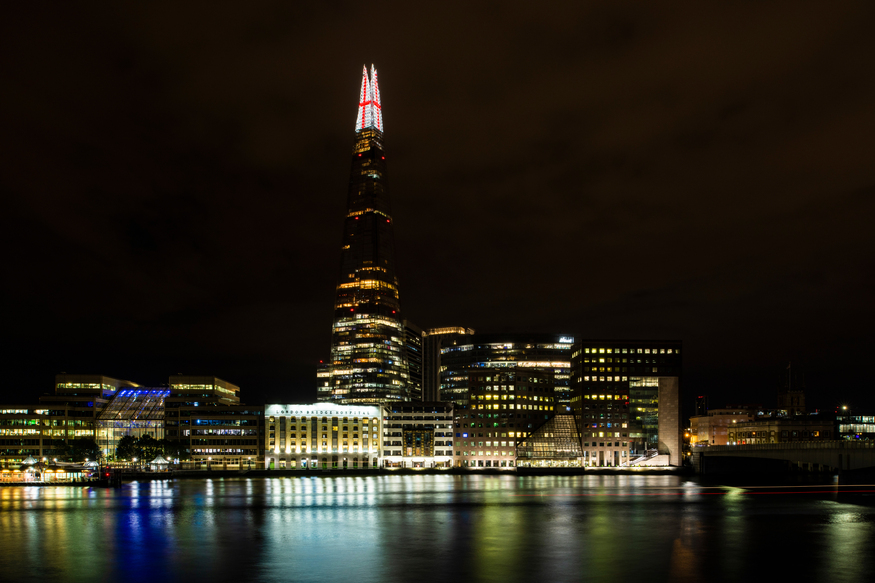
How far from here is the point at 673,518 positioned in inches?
2901

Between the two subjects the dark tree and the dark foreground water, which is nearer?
the dark foreground water

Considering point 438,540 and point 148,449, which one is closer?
point 438,540

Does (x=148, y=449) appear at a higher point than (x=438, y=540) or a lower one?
lower

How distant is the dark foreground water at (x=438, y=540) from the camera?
44250 millimetres

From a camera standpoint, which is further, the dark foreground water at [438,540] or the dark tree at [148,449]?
the dark tree at [148,449]

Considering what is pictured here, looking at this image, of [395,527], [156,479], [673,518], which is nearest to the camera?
[395,527]

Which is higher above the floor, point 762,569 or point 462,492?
point 762,569

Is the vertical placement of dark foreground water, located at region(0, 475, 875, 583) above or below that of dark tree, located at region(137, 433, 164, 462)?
above

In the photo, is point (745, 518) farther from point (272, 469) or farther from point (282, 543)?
point (272, 469)

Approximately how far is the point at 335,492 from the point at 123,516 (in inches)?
1572

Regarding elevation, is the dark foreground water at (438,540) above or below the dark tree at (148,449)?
above

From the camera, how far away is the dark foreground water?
44250 mm

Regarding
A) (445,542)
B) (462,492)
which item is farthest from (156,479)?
(445,542)

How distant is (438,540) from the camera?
5712cm
